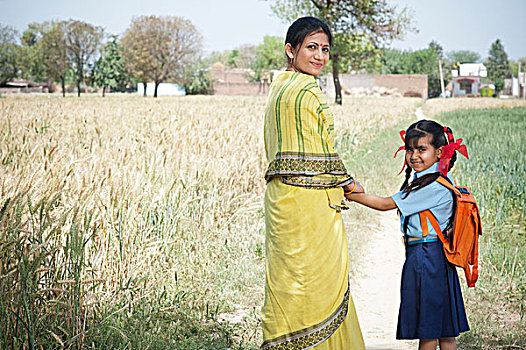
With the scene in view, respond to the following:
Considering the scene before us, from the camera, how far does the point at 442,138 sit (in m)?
2.66

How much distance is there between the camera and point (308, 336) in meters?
2.38

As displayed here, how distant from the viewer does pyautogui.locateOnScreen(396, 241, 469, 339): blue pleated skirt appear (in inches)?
103

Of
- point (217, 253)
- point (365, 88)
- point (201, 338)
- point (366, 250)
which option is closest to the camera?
point (201, 338)

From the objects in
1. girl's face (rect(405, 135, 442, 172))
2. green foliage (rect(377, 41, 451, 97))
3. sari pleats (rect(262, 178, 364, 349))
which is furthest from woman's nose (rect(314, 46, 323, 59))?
green foliage (rect(377, 41, 451, 97))

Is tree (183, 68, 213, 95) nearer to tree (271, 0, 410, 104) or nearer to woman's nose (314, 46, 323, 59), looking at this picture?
tree (271, 0, 410, 104)

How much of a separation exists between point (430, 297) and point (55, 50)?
49.1m

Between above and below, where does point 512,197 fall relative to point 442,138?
below

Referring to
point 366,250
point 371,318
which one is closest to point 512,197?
point 366,250

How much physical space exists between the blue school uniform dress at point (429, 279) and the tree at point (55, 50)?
4678 cm

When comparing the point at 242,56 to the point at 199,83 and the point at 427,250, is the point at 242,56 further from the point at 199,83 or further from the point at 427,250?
the point at 427,250

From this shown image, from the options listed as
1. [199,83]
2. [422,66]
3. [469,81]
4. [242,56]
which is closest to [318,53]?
[199,83]

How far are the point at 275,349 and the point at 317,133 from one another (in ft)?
3.35

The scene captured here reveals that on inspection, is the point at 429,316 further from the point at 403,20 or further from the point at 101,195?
the point at 403,20

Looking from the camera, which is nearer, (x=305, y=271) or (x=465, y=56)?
(x=305, y=271)
